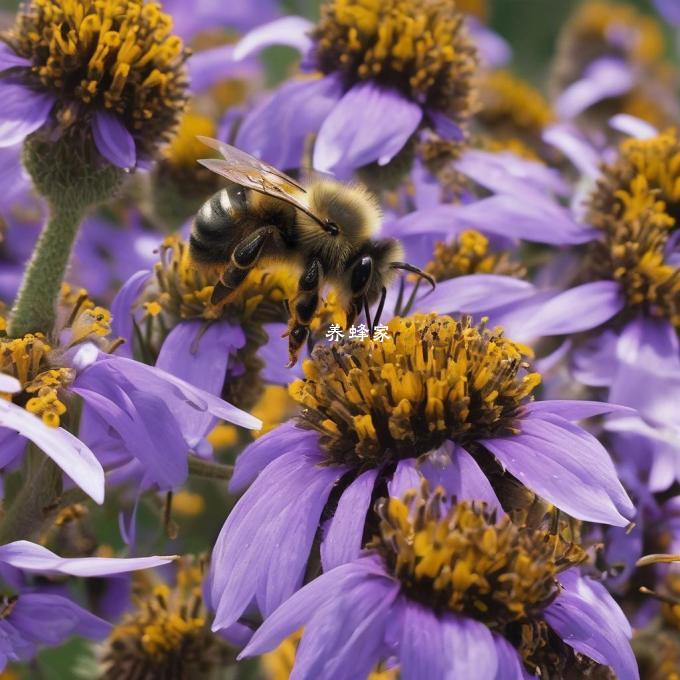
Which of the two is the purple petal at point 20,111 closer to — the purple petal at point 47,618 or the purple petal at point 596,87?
the purple petal at point 47,618

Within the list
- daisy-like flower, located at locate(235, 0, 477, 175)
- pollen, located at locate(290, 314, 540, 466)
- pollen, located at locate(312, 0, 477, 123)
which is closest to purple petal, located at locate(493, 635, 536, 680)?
pollen, located at locate(290, 314, 540, 466)

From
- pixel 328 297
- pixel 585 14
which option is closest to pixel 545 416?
pixel 328 297

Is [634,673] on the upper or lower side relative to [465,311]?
lower

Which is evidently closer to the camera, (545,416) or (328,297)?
(545,416)

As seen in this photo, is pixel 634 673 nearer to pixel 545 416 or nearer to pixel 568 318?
pixel 545 416

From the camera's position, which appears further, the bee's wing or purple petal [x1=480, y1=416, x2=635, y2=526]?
the bee's wing

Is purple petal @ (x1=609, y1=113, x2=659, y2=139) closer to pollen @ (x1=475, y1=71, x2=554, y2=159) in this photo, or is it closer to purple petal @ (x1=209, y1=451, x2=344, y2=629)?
pollen @ (x1=475, y1=71, x2=554, y2=159)

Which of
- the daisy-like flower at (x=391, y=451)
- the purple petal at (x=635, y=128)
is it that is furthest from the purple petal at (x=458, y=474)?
the purple petal at (x=635, y=128)
